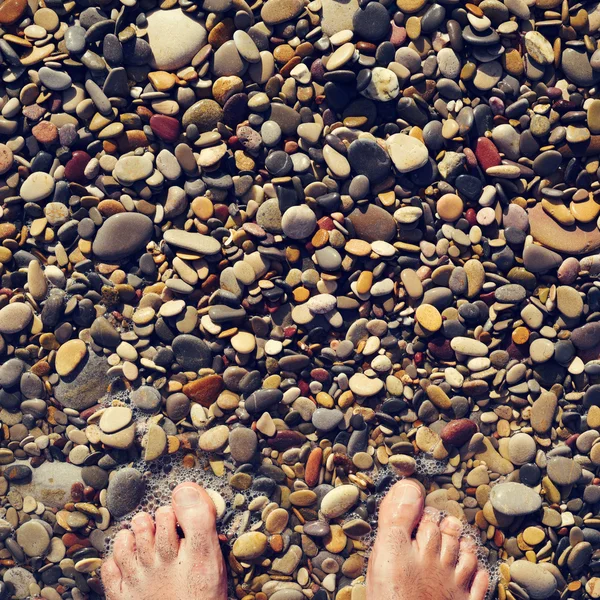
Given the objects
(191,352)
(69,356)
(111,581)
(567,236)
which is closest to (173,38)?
(191,352)

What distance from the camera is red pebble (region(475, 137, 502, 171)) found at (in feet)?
7.31

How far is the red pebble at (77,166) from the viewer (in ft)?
7.29

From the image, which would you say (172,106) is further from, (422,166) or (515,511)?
(515,511)

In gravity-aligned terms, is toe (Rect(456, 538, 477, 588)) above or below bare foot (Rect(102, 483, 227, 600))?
below

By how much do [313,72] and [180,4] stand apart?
70 centimetres

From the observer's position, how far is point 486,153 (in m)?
2.23

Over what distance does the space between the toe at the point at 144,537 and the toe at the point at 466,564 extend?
1546 mm

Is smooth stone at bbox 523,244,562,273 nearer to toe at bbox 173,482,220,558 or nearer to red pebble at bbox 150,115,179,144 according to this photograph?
red pebble at bbox 150,115,179,144

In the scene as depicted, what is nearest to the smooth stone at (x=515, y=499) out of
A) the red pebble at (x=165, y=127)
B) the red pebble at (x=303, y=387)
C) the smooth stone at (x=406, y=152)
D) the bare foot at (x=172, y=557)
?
the red pebble at (x=303, y=387)

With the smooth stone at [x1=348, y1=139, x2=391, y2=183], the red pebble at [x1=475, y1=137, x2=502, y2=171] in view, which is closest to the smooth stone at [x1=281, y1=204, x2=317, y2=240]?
the smooth stone at [x1=348, y1=139, x2=391, y2=183]

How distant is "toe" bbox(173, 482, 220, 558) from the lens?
228 centimetres

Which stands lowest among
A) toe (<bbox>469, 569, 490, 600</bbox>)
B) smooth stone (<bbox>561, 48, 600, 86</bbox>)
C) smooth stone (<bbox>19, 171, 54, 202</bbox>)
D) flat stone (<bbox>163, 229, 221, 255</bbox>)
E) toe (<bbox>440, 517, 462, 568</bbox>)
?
toe (<bbox>469, 569, 490, 600</bbox>)

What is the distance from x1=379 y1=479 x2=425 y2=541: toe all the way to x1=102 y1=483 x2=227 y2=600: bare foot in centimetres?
84

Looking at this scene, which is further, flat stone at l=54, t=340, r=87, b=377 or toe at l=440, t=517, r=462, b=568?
toe at l=440, t=517, r=462, b=568
